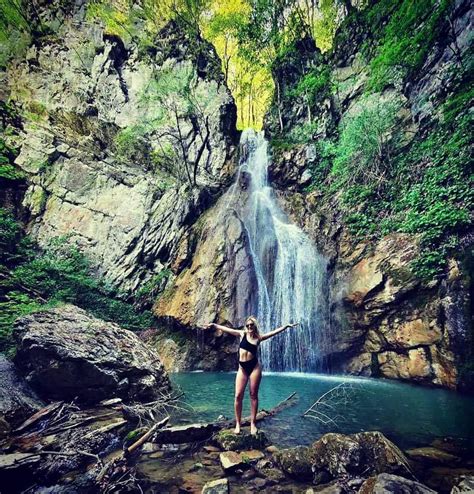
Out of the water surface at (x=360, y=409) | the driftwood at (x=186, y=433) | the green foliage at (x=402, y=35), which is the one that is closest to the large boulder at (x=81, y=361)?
the water surface at (x=360, y=409)

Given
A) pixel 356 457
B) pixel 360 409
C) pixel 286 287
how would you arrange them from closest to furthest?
pixel 356 457
pixel 360 409
pixel 286 287

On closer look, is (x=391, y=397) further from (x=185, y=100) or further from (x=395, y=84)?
(x=185, y=100)

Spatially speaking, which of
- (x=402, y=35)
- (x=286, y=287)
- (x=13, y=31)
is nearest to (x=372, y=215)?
(x=286, y=287)

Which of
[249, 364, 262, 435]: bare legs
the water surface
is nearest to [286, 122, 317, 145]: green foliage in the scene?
the water surface

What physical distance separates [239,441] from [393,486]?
2.04 m

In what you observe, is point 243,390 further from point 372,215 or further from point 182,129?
point 182,129

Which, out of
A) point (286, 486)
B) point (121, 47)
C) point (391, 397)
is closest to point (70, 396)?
point (286, 486)

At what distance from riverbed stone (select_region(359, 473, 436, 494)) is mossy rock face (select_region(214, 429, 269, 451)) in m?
1.67

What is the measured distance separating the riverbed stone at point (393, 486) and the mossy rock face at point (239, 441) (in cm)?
167

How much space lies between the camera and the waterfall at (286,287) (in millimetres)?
11166

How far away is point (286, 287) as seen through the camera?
12461 millimetres

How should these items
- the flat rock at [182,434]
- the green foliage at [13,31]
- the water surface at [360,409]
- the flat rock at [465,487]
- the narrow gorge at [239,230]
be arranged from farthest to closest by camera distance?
the green foliage at [13,31] → the narrow gorge at [239,230] → the water surface at [360,409] → the flat rock at [182,434] → the flat rock at [465,487]

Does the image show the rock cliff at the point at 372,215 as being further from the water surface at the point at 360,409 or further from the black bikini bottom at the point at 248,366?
the black bikini bottom at the point at 248,366

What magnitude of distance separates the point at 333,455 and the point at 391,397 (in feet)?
15.3
